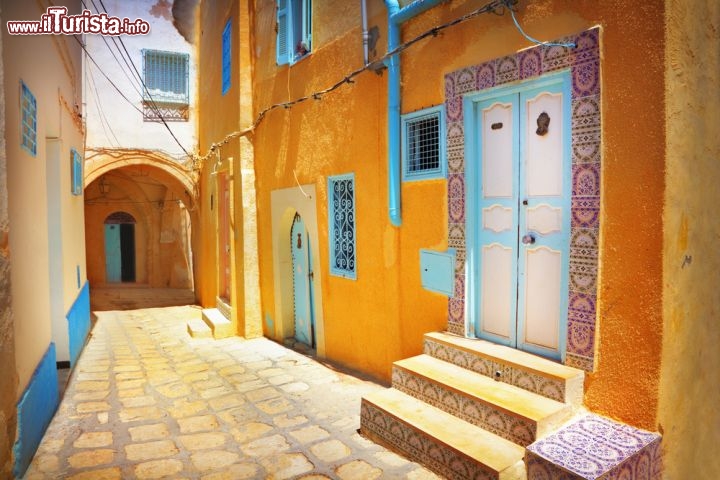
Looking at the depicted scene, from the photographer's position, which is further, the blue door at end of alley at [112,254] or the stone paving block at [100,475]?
the blue door at end of alley at [112,254]

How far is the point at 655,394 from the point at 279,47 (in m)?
6.69

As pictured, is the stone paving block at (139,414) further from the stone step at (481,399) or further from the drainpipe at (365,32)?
the drainpipe at (365,32)

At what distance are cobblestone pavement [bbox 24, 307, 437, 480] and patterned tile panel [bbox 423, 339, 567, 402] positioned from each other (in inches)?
36.9

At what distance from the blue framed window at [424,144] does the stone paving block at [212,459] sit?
119 inches

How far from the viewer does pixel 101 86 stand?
39.3 feet

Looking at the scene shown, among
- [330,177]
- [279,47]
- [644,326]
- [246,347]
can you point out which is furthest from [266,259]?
[644,326]

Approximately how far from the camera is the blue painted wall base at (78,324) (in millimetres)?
6742

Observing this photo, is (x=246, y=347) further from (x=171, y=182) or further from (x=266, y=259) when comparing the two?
(x=171, y=182)

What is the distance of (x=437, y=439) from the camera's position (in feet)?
11.9

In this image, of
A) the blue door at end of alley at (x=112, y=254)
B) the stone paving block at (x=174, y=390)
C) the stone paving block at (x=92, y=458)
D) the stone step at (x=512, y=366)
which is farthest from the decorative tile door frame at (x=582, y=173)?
the blue door at end of alley at (x=112, y=254)

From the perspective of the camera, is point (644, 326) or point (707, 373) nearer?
point (644, 326)

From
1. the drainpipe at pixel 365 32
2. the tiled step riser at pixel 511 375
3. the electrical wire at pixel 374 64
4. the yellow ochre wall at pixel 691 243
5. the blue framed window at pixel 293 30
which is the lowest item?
the tiled step riser at pixel 511 375

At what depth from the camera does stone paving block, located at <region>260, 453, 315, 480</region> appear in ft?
12.6
